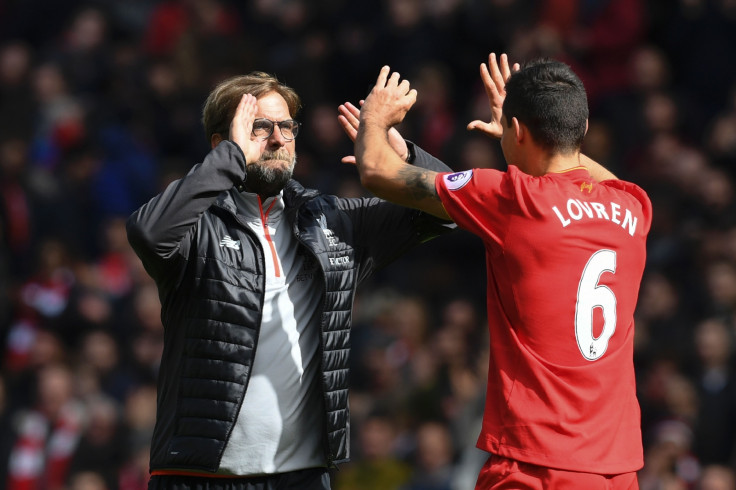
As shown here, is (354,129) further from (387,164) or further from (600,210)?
(600,210)

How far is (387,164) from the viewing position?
4.17 metres

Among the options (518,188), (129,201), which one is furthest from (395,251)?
(129,201)

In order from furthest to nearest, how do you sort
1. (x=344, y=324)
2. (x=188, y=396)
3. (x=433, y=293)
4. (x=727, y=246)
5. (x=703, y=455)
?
(x=433, y=293), (x=727, y=246), (x=703, y=455), (x=344, y=324), (x=188, y=396)

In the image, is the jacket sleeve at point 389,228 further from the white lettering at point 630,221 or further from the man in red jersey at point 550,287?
the white lettering at point 630,221

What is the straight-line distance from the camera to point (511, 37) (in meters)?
10.5

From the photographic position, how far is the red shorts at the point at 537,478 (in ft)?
12.6

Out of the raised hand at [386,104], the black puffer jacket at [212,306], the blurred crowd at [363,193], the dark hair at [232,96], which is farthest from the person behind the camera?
the blurred crowd at [363,193]

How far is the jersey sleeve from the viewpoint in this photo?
157 inches

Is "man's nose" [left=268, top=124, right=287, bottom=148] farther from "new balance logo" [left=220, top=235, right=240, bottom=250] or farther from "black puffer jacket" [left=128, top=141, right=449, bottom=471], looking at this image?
"new balance logo" [left=220, top=235, right=240, bottom=250]

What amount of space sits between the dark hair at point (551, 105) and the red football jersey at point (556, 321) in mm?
130

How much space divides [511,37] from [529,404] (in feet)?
23.1

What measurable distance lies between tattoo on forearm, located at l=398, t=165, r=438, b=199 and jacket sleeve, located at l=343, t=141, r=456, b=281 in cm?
53

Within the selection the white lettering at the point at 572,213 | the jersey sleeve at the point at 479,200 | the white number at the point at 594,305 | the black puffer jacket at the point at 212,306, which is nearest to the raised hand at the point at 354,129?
the black puffer jacket at the point at 212,306

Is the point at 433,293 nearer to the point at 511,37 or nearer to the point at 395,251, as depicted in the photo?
the point at 511,37
